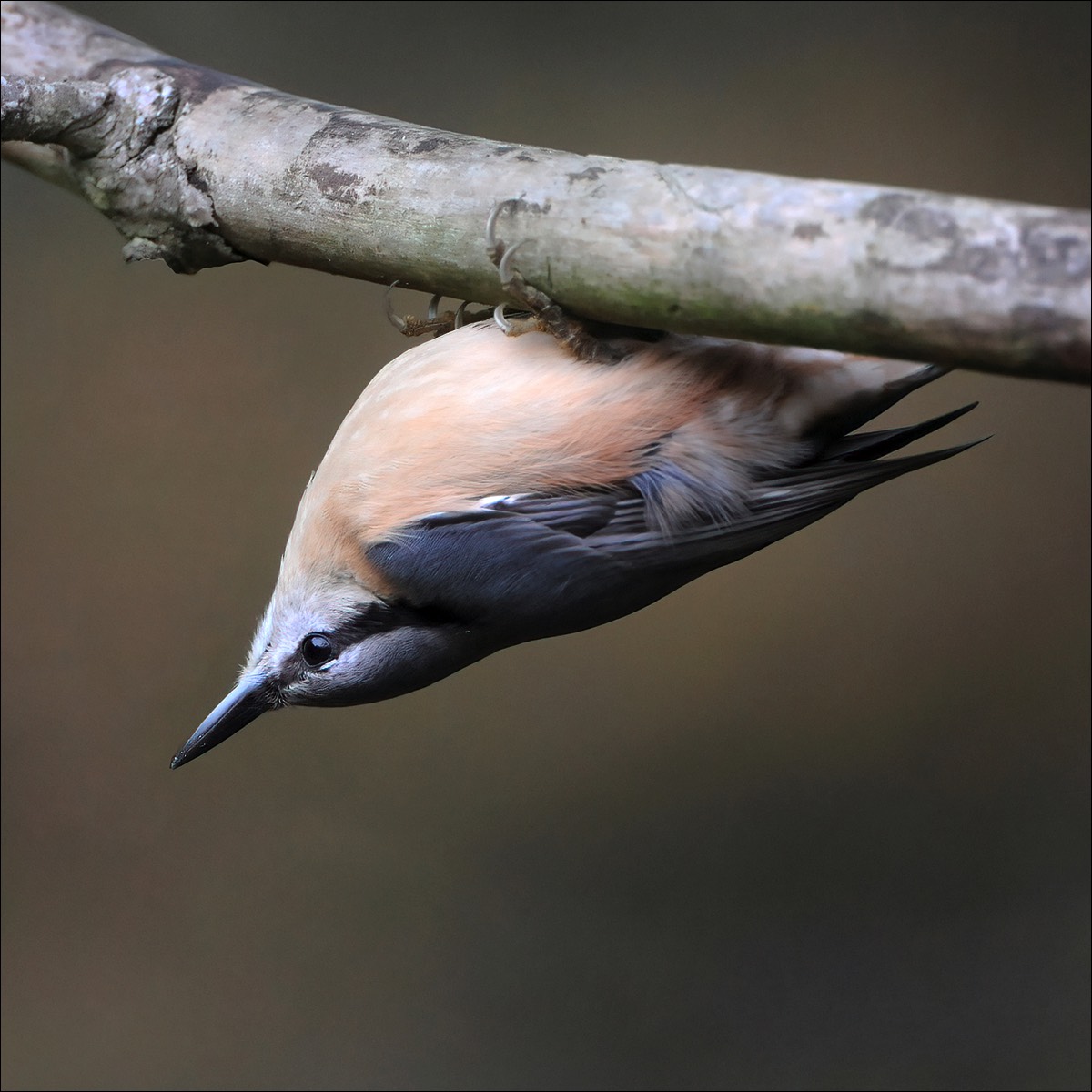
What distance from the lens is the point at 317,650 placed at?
4.74 ft

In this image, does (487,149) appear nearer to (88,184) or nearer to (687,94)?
(88,184)

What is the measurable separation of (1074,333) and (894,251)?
150 millimetres

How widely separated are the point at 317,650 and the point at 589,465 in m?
0.45

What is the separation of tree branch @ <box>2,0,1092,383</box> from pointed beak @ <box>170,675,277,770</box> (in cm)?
55

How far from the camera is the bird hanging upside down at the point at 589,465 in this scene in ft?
4.04

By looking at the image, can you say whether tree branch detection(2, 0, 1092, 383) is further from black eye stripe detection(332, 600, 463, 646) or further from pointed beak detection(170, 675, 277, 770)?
pointed beak detection(170, 675, 277, 770)

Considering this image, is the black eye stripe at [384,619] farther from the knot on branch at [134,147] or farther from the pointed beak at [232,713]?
the knot on branch at [134,147]

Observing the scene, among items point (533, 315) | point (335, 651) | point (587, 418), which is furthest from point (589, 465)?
point (335, 651)

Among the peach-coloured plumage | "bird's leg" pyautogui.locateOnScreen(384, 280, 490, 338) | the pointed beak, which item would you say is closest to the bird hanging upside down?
the peach-coloured plumage

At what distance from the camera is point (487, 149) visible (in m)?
1.13

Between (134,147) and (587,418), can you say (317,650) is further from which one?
(134,147)

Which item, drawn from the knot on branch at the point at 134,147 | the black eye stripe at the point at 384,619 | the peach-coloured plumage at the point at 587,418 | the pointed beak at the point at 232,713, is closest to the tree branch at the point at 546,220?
the knot on branch at the point at 134,147

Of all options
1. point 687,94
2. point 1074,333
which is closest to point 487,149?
point 1074,333

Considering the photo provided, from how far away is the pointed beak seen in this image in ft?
4.91
